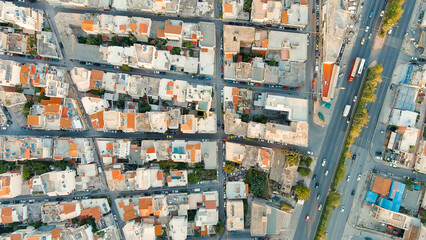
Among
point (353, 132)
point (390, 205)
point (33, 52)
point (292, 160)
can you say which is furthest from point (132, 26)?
point (390, 205)

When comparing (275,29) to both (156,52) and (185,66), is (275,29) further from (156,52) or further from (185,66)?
(156,52)

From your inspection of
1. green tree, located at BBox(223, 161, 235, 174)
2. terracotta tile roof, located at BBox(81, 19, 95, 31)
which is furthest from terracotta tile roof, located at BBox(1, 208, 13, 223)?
green tree, located at BBox(223, 161, 235, 174)

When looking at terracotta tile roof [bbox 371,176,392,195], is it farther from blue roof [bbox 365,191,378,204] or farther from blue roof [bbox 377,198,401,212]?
blue roof [bbox 377,198,401,212]

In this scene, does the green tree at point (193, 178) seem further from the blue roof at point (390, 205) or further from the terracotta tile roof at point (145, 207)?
the blue roof at point (390, 205)

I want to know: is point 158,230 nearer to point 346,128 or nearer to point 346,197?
point 346,197

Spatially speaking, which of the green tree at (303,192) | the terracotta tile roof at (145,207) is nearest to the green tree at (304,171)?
the green tree at (303,192)
